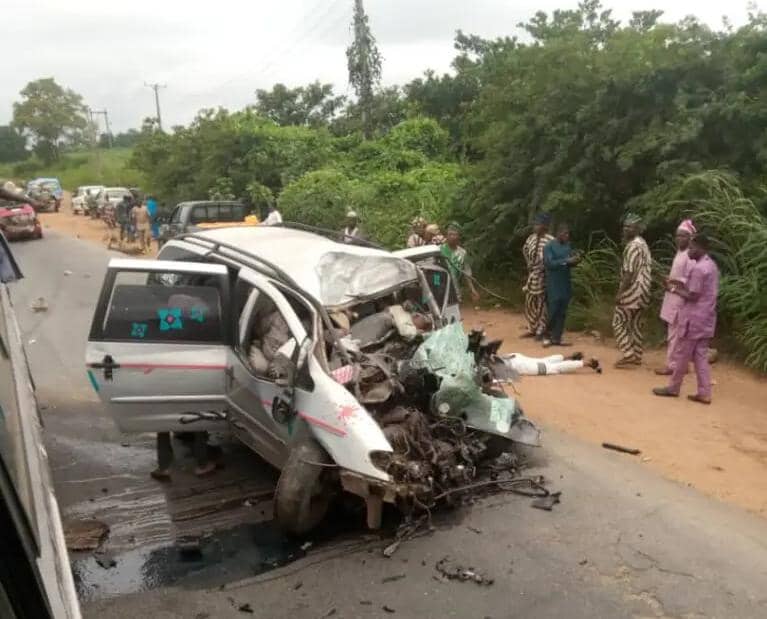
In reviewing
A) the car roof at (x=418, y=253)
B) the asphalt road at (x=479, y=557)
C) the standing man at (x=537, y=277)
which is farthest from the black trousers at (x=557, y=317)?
the asphalt road at (x=479, y=557)

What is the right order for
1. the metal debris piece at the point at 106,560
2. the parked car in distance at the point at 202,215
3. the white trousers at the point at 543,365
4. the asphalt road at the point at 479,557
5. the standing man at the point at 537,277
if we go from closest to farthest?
the asphalt road at the point at 479,557
the metal debris piece at the point at 106,560
the white trousers at the point at 543,365
the standing man at the point at 537,277
the parked car in distance at the point at 202,215

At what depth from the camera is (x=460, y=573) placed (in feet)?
15.5

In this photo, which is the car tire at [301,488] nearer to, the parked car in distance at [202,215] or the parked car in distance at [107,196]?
the parked car in distance at [202,215]

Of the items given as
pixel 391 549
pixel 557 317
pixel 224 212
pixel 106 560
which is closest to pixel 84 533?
pixel 106 560

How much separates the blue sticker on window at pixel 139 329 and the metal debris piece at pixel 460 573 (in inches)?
110

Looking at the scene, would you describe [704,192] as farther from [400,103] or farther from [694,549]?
[400,103]

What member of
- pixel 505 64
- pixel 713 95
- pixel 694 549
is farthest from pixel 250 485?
pixel 505 64

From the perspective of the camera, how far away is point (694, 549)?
4984mm

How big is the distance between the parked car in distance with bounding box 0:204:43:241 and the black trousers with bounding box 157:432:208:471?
2300cm

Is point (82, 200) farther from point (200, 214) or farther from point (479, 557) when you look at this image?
point (479, 557)

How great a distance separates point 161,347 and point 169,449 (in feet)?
3.19

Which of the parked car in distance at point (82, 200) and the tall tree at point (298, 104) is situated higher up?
the tall tree at point (298, 104)

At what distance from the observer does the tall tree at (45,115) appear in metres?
71.9

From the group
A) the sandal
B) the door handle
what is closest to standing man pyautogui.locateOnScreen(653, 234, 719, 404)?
the sandal
